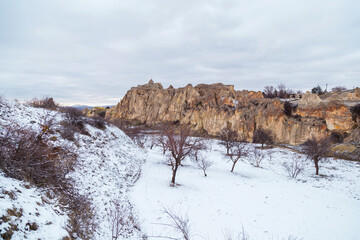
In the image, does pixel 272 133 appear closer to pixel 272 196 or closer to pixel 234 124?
pixel 234 124

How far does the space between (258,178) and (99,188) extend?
15.6 m

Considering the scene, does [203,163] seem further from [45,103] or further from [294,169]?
[45,103]

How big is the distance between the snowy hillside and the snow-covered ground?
127cm

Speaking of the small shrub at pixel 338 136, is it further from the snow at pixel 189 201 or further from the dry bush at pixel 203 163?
the dry bush at pixel 203 163

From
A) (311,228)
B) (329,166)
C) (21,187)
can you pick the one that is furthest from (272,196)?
(329,166)

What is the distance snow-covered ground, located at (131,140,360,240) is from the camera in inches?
315

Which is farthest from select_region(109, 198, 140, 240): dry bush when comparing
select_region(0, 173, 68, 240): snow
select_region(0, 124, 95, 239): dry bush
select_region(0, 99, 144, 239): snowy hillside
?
select_region(0, 173, 68, 240): snow

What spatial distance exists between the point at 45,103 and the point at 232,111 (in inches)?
1939

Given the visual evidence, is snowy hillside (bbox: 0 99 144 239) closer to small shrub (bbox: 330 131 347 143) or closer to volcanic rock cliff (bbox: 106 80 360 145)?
volcanic rock cliff (bbox: 106 80 360 145)

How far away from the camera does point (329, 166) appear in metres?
23.5

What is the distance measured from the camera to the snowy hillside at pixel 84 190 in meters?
4.25

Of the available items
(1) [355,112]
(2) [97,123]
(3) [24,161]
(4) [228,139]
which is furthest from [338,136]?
(3) [24,161]

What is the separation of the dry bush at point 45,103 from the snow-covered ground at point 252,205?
1141 centimetres

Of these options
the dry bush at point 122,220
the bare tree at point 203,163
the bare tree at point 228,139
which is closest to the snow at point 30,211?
the dry bush at point 122,220
